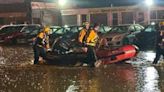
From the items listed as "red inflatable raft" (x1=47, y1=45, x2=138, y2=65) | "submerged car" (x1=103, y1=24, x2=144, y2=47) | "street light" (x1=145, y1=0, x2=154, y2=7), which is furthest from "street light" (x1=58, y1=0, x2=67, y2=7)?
"red inflatable raft" (x1=47, y1=45, x2=138, y2=65)

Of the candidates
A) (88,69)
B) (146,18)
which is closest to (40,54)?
(88,69)

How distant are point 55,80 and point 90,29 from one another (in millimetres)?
3327

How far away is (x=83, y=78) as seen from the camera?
13.9 metres

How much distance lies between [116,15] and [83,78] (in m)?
31.2

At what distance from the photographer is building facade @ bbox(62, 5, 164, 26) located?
42906 millimetres

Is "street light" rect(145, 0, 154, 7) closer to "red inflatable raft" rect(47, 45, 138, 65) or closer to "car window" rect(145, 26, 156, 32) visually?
"car window" rect(145, 26, 156, 32)

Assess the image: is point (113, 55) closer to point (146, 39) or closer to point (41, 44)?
point (41, 44)

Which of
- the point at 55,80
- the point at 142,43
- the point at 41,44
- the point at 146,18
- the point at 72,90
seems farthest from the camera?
the point at 146,18

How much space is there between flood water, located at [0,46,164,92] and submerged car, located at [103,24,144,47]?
698 centimetres

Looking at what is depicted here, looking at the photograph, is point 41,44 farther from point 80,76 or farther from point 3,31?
point 3,31

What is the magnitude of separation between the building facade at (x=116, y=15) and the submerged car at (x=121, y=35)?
47.5ft

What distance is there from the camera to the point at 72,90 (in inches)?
458

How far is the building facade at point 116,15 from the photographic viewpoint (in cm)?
4291

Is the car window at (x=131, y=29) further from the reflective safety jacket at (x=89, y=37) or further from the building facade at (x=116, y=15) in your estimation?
the building facade at (x=116, y=15)
